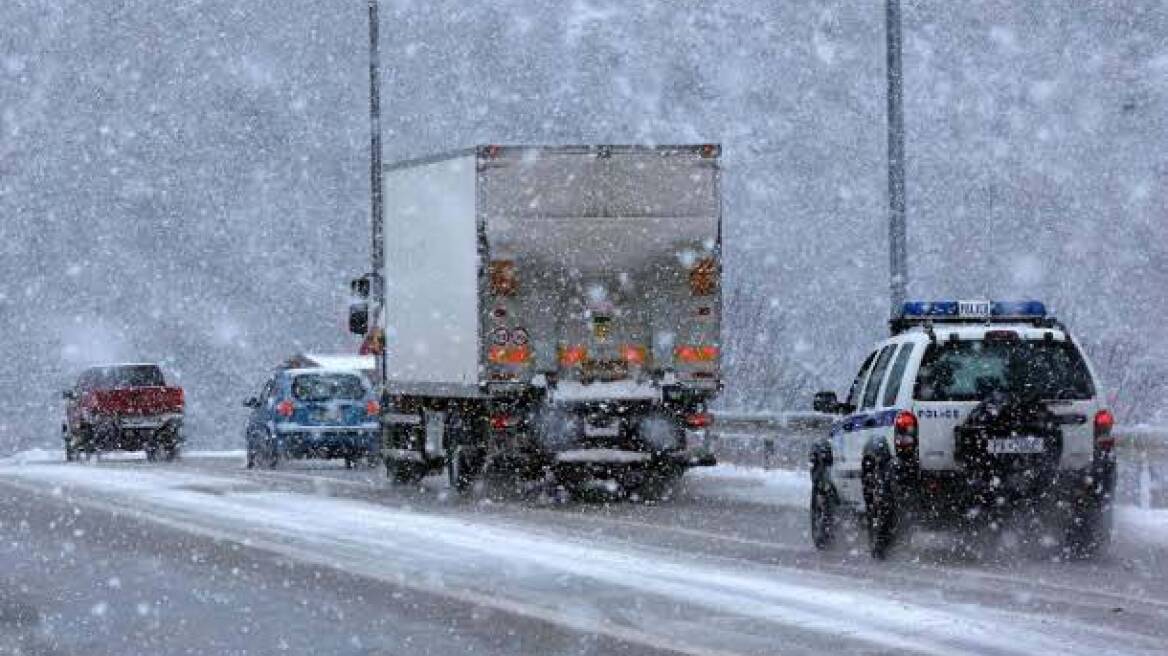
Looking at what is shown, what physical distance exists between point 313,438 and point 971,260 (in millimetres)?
93071

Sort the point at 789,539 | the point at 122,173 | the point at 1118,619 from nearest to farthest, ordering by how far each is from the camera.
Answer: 1. the point at 1118,619
2. the point at 789,539
3. the point at 122,173

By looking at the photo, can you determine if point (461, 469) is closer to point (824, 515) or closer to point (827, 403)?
point (824, 515)

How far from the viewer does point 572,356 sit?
24.0 m

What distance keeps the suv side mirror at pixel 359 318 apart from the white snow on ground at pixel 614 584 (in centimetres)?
905

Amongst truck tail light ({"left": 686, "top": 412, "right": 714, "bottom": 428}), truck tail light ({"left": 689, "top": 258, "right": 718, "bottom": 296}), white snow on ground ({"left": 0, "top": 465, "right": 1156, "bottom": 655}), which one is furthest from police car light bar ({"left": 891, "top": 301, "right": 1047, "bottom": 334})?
truck tail light ({"left": 686, "top": 412, "right": 714, "bottom": 428})

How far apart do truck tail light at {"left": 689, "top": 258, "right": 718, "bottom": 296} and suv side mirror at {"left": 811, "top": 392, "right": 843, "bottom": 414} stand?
22.5ft

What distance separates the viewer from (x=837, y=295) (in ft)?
390

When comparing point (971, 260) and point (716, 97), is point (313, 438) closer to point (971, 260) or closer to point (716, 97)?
point (971, 260)

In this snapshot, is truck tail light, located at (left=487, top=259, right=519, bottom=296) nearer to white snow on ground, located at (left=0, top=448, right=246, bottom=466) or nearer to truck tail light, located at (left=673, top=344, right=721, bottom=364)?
truck tail light, located at (left=673, top=344, right=721, bottom=364)

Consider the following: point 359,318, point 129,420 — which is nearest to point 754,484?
point 359,318

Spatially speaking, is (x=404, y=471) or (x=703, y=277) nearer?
(x=703, y=277)

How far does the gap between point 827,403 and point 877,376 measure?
18.5 inches

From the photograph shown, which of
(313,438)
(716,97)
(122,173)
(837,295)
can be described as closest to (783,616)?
(313,438)

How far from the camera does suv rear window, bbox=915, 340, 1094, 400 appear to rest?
51.9 ft
